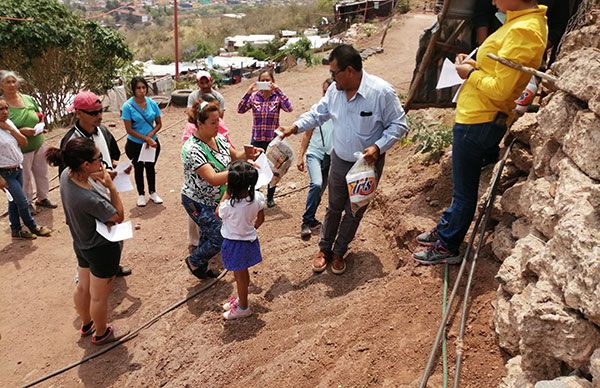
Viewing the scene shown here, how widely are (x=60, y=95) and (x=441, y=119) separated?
29.2 feet

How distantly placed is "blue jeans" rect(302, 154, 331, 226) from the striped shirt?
85cm

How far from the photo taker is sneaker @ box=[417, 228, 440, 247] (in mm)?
3747

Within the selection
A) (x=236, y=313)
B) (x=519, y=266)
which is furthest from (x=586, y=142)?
(x=236, y=313)

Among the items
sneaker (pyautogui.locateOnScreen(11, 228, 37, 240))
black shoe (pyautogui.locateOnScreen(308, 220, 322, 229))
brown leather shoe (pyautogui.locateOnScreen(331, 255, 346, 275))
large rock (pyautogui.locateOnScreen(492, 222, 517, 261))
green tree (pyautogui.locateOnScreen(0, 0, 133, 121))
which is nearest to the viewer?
large rock (pyautogui.locateOnScreen(492, 222, 517, 261))

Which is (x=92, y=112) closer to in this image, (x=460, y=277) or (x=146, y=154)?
(x=146, y=154)

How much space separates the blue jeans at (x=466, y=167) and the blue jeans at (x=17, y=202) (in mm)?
4728

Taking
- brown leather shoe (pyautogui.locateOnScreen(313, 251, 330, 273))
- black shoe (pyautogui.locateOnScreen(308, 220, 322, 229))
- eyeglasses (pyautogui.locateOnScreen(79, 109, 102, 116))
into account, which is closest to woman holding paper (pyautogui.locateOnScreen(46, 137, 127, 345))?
eyeglasses (pyautogui.locateOnScreen(79, 109, 102, 116))

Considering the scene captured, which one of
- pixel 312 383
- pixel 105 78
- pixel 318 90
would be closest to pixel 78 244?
pixel 312 383

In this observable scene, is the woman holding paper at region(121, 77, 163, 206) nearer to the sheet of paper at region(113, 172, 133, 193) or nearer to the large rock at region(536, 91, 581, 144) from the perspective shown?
the sheet of paper at region(113, 172, 133, 193)

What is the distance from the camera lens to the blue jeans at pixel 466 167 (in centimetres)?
314

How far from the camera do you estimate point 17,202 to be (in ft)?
17.5

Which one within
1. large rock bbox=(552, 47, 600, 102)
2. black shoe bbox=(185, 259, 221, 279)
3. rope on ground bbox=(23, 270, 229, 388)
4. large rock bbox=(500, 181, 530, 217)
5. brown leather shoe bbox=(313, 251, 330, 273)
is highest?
large rock bbox=(552, 47, 600, 102)

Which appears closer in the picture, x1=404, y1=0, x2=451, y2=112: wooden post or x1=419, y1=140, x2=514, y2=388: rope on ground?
x1=419, y1=140, x2=514, y2=388: rope on ground

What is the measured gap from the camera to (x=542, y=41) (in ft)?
9.29
